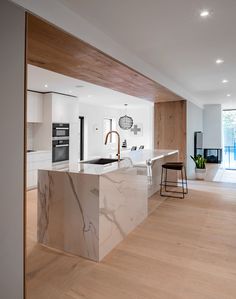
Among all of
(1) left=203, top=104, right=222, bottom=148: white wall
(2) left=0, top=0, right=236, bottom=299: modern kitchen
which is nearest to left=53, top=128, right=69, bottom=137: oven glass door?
(2) left=0, top=0, right=236, bottom=299: modern kitchen

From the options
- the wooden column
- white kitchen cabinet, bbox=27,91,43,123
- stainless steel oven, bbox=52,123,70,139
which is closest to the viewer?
white kitchen cabinet, bbox=27,91,43,123

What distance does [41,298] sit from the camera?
80.4 inches

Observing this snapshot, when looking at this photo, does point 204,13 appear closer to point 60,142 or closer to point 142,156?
point 142,156

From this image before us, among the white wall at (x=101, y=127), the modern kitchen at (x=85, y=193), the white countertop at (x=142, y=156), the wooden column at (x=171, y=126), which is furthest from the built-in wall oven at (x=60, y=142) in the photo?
the wooden column at (x=171, y=126)

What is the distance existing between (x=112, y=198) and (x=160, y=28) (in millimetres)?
2032

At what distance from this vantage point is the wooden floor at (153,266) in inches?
83.5

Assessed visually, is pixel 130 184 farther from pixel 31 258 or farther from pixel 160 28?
pixel 160 28

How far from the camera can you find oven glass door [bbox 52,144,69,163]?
6.66 metres

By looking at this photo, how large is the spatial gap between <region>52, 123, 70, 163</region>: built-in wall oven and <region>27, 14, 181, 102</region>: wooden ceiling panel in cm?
243

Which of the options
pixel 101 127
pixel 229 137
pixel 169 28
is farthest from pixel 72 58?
pixel 229 137

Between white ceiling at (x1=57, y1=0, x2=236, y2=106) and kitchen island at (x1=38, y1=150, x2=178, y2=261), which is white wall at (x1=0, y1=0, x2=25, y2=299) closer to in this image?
white ceiling at (x1=57, y1=0, x2=236, y2=106)

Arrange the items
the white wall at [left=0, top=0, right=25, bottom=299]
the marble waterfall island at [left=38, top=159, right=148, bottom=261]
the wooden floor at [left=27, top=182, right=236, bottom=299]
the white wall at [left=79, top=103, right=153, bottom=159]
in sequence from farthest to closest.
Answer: the white wall at [left=79, top=103, right=153, bottom=159]
the marble waterfall island at [left=38, top=159, right=148, bottom=261]
the wooden floor at [left=27, top=182, right=236, bottom=299]
the white wall at [left=0, top=0, right=25, bottom=299]

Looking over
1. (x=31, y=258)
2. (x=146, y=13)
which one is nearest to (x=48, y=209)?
(x=31, y=258)

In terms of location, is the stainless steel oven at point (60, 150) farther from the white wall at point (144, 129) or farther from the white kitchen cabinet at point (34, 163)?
the white wall at point (144, 129)
